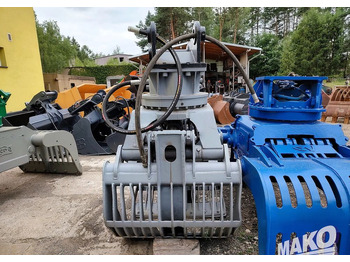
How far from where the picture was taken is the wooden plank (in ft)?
5.67

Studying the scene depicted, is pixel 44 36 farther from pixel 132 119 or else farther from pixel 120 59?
pixel 132 119

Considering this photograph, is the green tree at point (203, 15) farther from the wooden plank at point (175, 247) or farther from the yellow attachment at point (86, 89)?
the wooden plank at point (175, 247)

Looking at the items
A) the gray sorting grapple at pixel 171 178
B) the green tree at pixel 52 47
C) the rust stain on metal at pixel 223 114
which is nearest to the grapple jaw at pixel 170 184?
the gray sorting grapple at pixel 171 178

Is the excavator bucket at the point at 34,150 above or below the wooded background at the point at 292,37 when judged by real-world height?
below

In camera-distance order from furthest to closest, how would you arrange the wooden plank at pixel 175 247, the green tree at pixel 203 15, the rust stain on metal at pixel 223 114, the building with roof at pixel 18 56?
the green tree at pixel 203 15, the building with roof at pixel 18 56, the rust stain on metal at pixel 223 114, the wooden plank at pixel 175 247

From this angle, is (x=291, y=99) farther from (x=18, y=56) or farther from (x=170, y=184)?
(x=18, y=56)

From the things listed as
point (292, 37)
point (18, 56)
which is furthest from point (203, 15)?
point (18, 56)

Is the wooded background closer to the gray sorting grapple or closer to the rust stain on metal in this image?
the rust stain on metal

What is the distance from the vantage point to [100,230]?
2133mm

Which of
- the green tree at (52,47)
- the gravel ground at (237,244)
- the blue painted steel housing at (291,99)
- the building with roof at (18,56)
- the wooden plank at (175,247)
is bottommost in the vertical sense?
the gravel ground at (237,244)

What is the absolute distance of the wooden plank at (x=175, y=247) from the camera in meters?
1.73

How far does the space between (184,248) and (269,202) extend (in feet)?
2.52

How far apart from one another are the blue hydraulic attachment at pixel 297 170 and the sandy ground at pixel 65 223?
17.9 inches

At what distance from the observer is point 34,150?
2.83 meters
